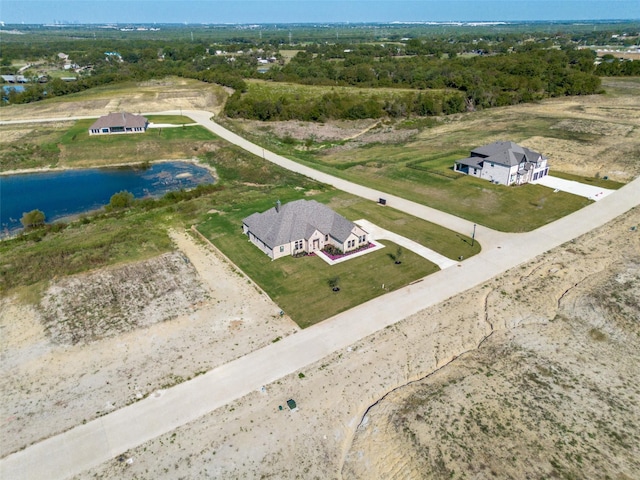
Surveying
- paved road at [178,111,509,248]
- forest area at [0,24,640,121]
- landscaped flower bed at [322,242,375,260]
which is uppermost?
forest area at [0,24,640,121]

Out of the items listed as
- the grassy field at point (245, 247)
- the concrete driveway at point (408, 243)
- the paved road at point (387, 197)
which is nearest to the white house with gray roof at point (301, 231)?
the grassy field at point (245, 247)

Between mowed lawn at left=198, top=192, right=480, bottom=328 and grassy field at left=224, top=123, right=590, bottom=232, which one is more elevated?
grassy field at left=224, top=123, right=590, bottom=232

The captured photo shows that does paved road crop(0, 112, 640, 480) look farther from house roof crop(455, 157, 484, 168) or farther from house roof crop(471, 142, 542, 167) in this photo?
house roof crop(455, 157, 484, 168)

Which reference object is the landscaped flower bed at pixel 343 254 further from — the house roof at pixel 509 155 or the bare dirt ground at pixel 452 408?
the house roof at pixel 509 155

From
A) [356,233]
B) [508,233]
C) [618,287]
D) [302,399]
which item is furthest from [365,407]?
[508,233]

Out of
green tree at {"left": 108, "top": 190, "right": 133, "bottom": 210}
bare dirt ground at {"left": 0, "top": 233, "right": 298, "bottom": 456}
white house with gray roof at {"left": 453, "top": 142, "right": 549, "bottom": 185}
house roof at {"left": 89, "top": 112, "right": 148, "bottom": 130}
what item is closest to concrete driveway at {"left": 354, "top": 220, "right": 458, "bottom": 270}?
bare dirt ground at {"left": 0, "top": 233, "right": 298, "bottom": 456}

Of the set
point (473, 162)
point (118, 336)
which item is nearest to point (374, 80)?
Answer: point (473, 162)
